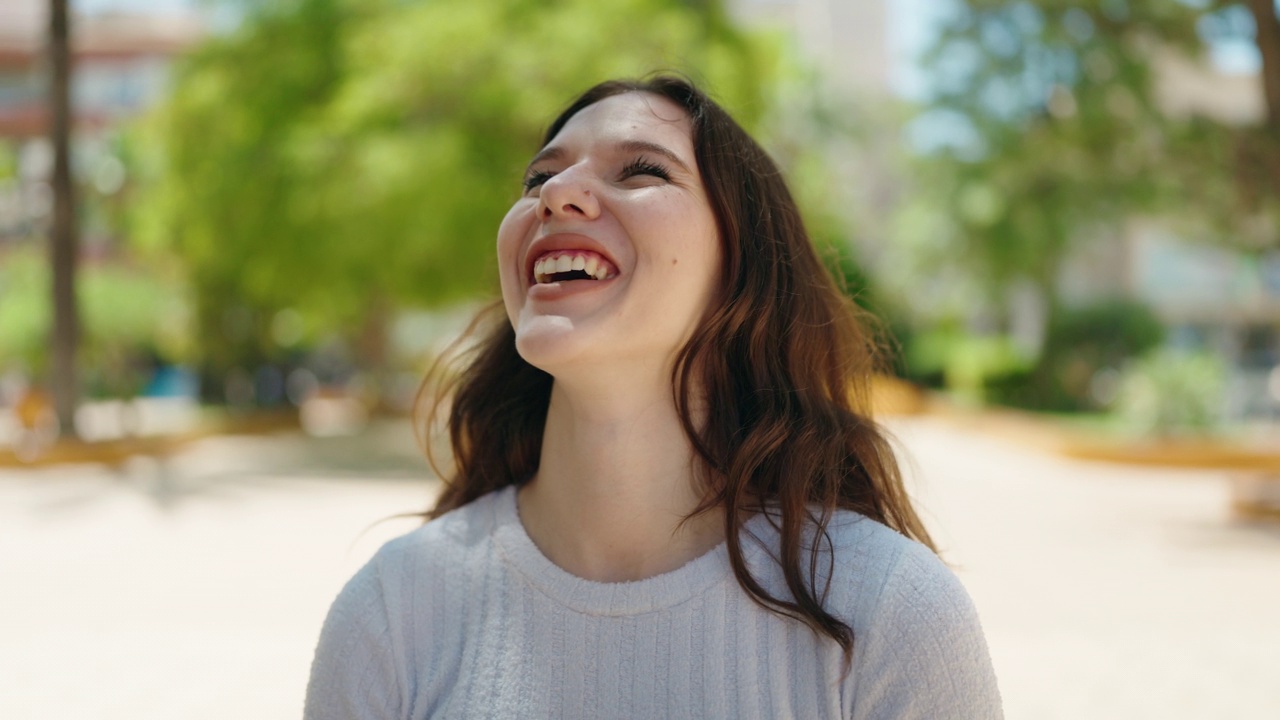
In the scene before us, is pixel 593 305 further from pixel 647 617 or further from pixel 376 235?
pixel 376 235

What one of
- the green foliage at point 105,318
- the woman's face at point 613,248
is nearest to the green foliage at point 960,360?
the green foliage at point 105,318

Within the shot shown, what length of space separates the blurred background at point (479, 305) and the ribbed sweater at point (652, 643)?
24.3 inches

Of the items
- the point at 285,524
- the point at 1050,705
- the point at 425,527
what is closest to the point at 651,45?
the point at 285,524

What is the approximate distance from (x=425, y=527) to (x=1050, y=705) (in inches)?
156

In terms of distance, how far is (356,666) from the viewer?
164 cm

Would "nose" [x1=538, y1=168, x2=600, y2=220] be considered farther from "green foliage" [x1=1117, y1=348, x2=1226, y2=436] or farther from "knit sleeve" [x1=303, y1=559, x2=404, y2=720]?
"green foliage" [x1=1117, y1=348, x2=1226, y2=436]

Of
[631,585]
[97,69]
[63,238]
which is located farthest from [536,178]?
[97,69]

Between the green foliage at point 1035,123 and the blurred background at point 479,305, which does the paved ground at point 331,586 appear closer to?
the blurred background at point 479,305

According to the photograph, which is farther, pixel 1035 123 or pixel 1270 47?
pixel 1035 123

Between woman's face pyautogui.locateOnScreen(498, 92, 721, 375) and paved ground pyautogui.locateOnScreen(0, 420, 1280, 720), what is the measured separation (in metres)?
1.00

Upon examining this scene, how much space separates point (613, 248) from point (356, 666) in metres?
0.70

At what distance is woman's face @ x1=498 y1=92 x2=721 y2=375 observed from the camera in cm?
162

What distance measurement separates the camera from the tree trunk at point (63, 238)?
1470 centimetres

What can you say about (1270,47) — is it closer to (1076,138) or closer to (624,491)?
(1076,138)
